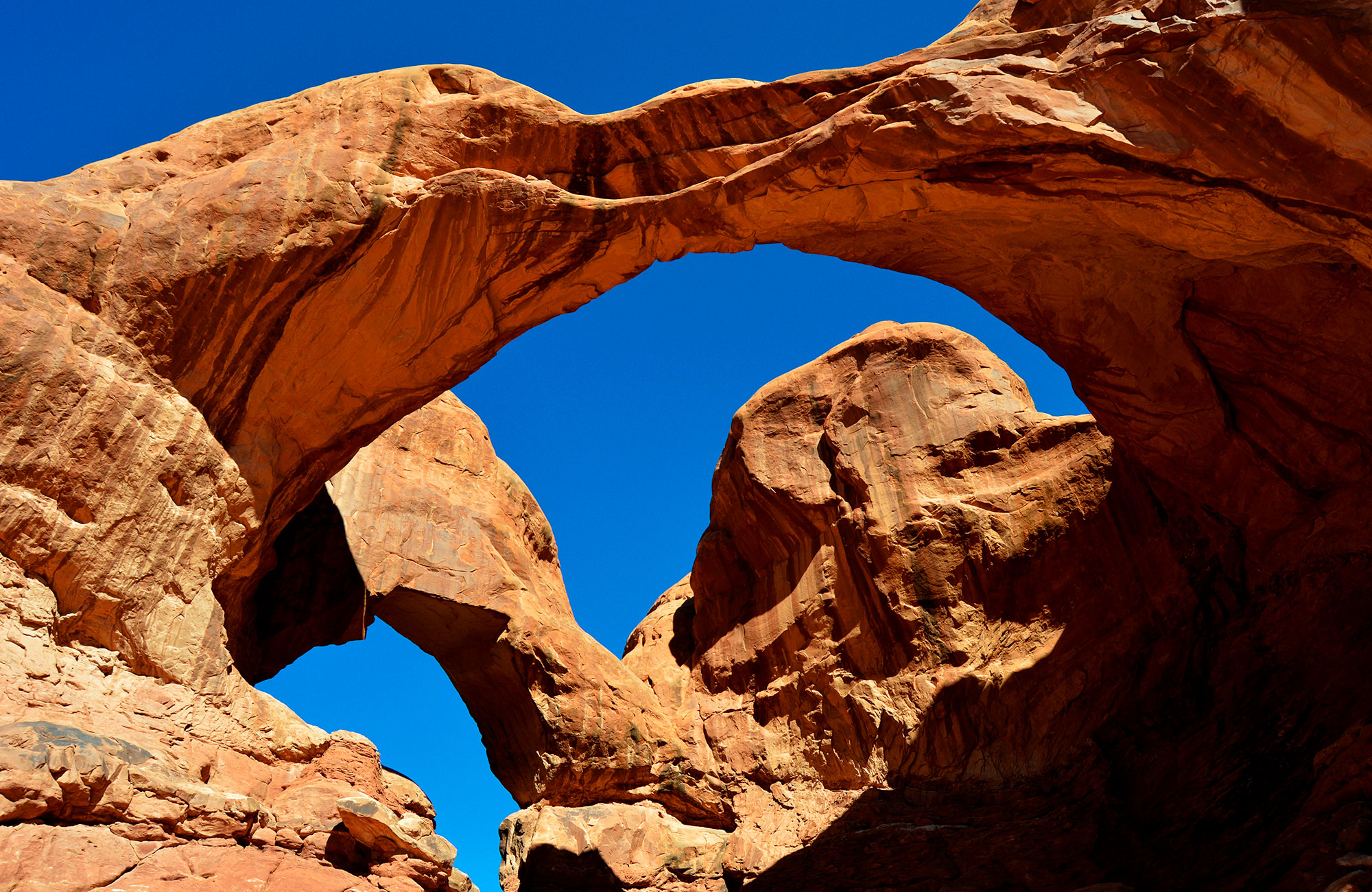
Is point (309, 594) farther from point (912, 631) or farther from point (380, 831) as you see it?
point (912, 631)

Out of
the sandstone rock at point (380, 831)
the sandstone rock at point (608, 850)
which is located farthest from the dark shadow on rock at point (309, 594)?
the sandstone rock at point (380, 831)

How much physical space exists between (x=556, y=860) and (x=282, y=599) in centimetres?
552

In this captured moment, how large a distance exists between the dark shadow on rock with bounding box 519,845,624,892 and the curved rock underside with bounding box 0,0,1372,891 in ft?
0.20

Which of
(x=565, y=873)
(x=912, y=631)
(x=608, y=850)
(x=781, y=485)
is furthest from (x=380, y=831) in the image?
(x=781, y=485)

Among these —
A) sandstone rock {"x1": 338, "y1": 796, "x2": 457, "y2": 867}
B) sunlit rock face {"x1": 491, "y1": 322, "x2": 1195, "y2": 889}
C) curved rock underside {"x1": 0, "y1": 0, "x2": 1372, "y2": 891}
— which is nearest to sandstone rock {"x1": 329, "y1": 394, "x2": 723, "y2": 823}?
curved rock underside {"x1": 0, "y1": 0, "x2": 1372, "y2": 891}

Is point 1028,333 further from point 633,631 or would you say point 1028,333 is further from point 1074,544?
point 633,631

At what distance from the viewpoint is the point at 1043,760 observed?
620 inches

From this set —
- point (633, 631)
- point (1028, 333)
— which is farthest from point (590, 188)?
point (633, 631)

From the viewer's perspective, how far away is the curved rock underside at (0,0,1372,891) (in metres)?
10.1

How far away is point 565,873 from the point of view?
16.2 meters

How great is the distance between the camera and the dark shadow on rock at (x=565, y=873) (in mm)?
16109

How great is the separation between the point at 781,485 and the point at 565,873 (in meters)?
7.05

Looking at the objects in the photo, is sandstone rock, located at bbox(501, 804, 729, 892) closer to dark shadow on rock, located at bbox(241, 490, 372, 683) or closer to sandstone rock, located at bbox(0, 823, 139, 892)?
dark shadow on rock, located at bbox(241, 490, 372, 683)

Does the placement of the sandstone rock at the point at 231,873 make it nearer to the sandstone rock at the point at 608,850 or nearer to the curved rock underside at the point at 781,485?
the curved rock underside at the point at 781,485
